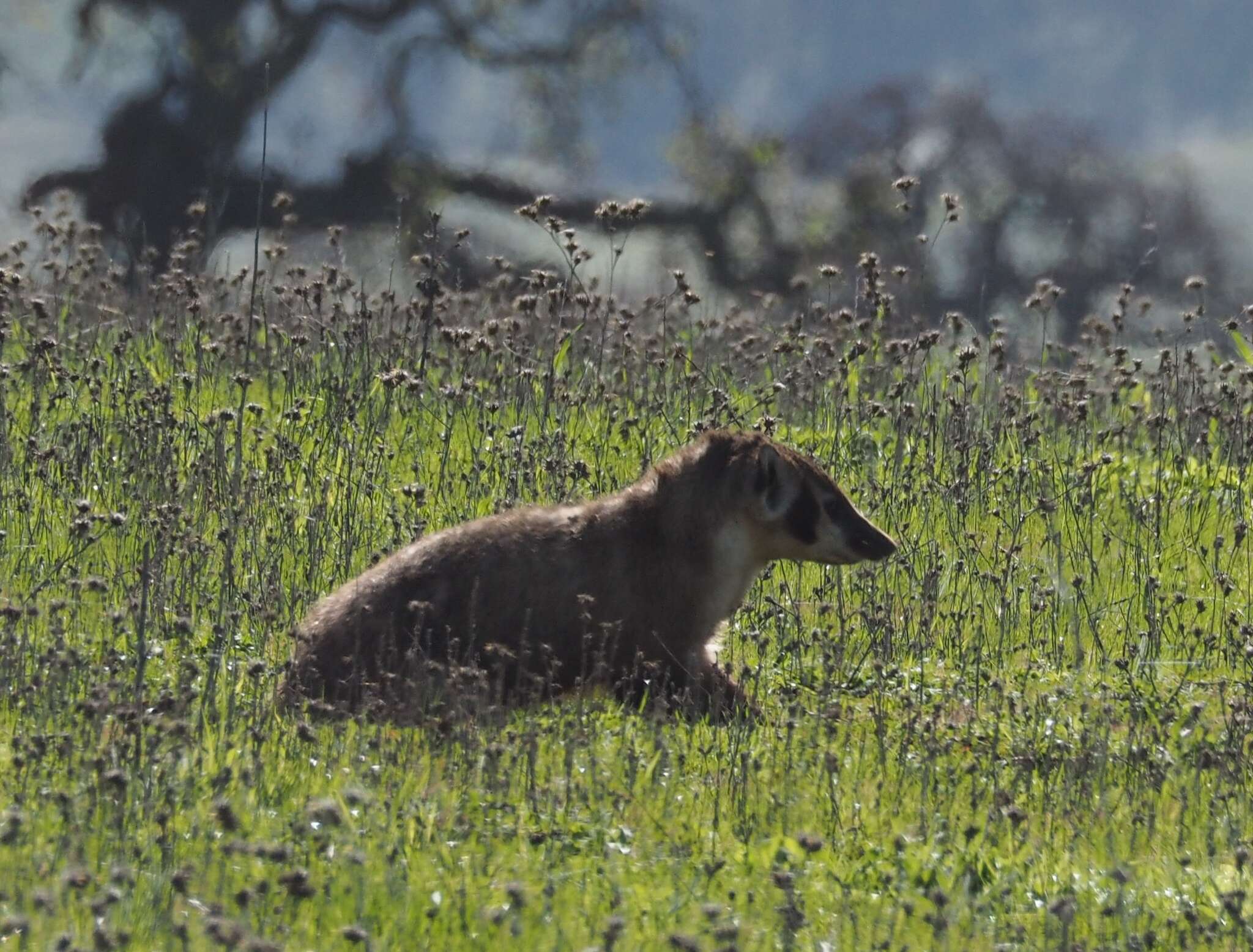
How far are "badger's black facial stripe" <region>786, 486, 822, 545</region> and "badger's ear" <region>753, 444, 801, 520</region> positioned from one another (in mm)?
40

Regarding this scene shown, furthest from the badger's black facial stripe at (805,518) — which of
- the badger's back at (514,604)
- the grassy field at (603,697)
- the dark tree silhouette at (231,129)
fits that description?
the dark tree silhouette at (231,129)

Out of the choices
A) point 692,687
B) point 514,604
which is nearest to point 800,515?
point 692,687

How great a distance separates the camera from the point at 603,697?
750 centimetres

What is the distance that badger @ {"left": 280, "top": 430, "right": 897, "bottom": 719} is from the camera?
706 centimetres

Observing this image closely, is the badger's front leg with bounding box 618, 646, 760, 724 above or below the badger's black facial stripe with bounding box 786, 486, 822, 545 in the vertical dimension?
below

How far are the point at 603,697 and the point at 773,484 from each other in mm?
1249

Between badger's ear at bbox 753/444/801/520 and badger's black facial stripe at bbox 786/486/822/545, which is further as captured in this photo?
badger's black facial stripe at bbox 786/486/822/545

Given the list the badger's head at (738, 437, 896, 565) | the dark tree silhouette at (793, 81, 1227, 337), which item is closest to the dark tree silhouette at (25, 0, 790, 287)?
the dark tree silhouette at (793, 81, 1227, 337)

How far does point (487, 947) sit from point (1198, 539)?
711cm

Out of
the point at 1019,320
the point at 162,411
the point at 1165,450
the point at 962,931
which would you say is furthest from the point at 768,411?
the point at 1019,320

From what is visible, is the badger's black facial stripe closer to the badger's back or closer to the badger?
the badger

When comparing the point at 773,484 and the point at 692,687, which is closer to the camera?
the point at 692,687

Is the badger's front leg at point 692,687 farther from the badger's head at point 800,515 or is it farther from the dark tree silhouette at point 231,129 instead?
the dark tree silhouette at point 231,129

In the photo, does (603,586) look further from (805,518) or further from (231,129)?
(231,129)
